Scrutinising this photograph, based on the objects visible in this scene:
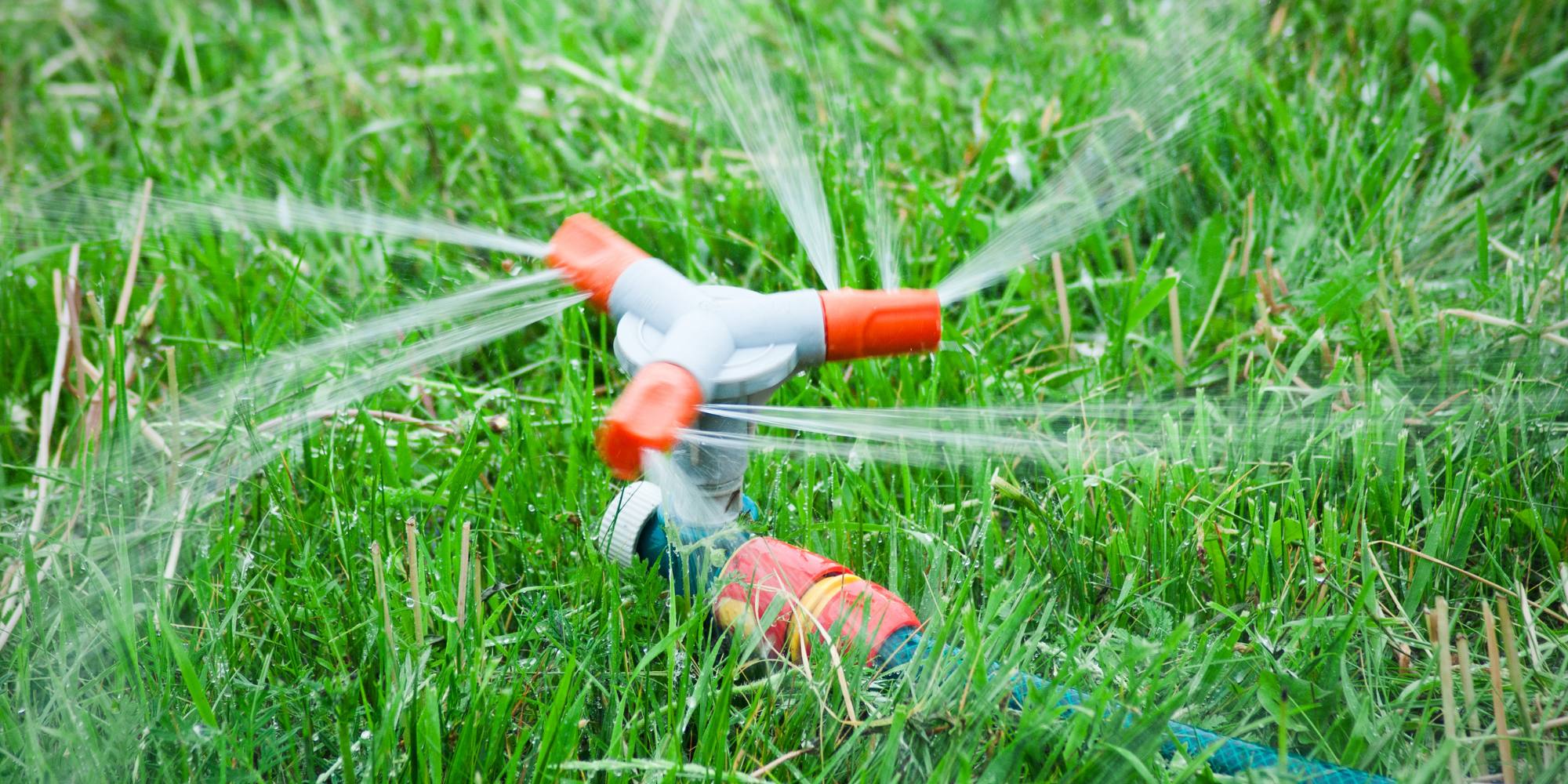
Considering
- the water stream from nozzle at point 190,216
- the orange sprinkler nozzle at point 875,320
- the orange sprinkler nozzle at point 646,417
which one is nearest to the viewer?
the orange sprinkler nozzle at point 646,417

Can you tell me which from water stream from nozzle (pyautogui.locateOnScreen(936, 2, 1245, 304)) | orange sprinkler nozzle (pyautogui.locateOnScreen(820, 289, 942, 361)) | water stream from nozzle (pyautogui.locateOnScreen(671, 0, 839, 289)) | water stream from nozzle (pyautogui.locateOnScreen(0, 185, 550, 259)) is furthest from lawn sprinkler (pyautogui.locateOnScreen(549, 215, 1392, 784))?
water stream from nozzle (pyautogui.locateOnScreen(0, 185, 550, 259))

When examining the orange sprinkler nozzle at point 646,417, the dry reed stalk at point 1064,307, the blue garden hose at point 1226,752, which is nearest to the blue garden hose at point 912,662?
the blue garden hose at point 1226,752

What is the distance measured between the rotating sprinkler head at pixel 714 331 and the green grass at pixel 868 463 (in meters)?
0.25

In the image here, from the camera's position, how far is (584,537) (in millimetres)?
1458

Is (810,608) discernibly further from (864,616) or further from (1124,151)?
(1124,151)

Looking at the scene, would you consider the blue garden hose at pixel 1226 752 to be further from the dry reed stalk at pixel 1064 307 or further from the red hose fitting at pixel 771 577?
the dry reed stalk at pixel 1064 307

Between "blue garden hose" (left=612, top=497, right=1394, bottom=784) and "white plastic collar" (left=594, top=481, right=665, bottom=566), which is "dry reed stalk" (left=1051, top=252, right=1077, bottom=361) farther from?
"white plastic collar" (left=594, top=481, right=665, bottom=566)

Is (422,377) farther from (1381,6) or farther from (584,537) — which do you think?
(1381,6)

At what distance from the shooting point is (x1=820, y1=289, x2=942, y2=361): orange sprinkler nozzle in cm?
121

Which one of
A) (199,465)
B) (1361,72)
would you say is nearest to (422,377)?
(199,465)

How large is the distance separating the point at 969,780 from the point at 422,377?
1.09 m

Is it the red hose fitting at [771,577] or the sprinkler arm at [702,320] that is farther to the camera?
the red hose fitting at [771,577]

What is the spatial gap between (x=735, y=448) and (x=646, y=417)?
0.20 metres

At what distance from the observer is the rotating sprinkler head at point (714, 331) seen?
1120mm
